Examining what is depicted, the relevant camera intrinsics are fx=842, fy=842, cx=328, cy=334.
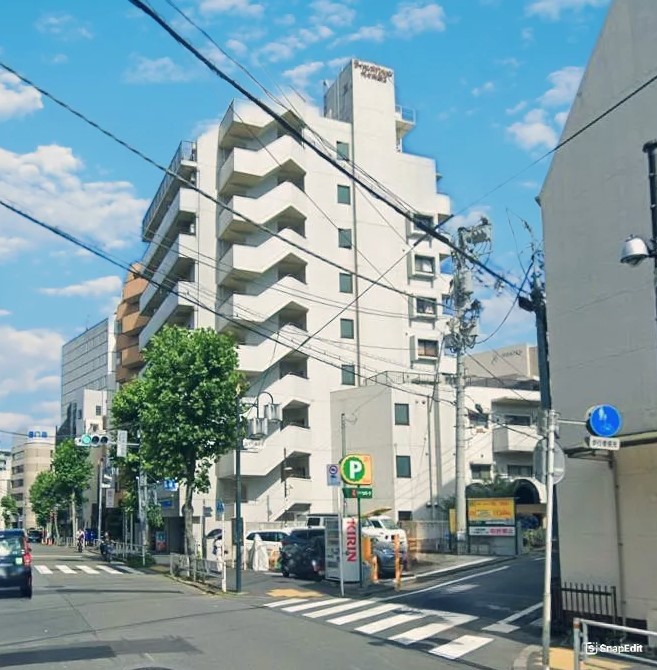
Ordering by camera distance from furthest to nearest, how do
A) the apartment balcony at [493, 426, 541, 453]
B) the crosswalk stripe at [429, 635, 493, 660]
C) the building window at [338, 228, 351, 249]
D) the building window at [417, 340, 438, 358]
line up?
the building window at [417, 340, 438, 358], the building window at [338, 228, 351, 249], the apartment balcony at [493, 426, 541, 453], the crosswalk stripe at [429, 635, 493, 660]

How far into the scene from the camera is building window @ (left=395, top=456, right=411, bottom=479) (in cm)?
4525

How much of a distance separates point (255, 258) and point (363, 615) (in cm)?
3112

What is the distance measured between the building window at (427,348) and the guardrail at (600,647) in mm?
39719

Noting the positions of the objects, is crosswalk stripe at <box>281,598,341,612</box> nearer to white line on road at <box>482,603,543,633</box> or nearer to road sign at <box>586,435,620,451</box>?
white line on road at <box>482,603,543,633</box>

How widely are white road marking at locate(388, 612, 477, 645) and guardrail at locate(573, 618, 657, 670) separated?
3.15 m

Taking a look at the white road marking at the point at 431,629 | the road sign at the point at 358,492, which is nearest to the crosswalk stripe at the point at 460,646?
the white road marking at the point at 431,629

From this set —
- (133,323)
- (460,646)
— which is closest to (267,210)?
(133,323)

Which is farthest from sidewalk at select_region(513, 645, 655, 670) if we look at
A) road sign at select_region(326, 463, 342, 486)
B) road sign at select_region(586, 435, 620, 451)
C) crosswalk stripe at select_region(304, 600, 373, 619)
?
road sign at select_region(326, 463, 342, 486)

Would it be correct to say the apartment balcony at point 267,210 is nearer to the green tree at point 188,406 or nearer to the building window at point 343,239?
the building window at point 343,239

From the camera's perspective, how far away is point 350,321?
5084 cm

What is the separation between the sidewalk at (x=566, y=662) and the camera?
11789mm

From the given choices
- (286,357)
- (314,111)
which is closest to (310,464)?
(286,357)

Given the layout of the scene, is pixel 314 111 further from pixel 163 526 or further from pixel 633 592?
pixel 633 592

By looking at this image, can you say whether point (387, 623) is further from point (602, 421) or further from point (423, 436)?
point (423, 436)
